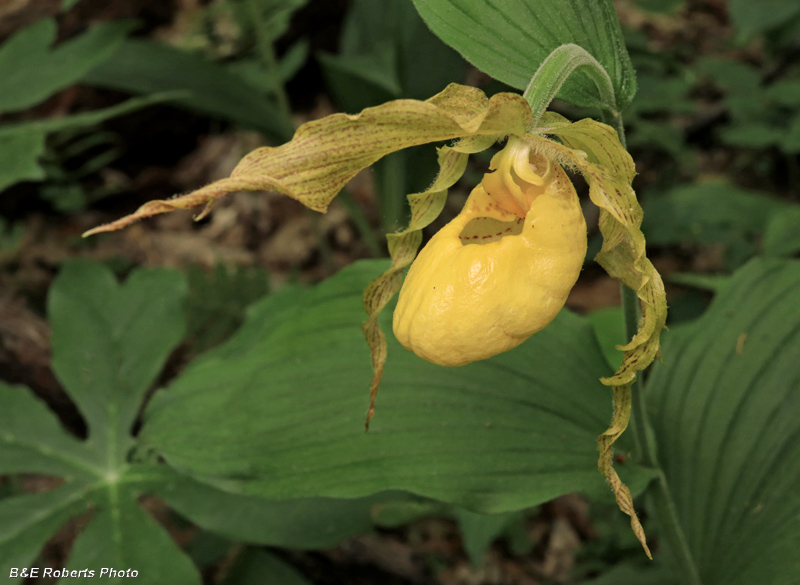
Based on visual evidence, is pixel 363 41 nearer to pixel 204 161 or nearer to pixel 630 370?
pixel 204 161

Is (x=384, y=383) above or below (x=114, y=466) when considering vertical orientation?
above

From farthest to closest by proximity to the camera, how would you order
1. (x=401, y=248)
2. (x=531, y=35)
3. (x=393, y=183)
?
1. (x=393, y=183)
2. (x=401, y=248)
3. (x=531, y=35)

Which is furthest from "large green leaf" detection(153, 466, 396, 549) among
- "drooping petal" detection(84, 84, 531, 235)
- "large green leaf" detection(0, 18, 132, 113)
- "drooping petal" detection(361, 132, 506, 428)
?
"large green leaf" detection(0, 18, 132, 113)

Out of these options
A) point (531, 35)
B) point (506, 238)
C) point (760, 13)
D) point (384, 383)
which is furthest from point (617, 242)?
point (760, 13)

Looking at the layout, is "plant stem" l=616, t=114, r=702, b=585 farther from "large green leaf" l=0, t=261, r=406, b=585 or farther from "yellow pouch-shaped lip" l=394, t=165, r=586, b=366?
"large green leaf" l=0, t=261, r=406, b=585

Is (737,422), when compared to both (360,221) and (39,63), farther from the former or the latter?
(39,63)

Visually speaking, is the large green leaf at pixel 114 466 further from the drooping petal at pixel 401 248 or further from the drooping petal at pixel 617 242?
the drooping petal at pixel 617 242

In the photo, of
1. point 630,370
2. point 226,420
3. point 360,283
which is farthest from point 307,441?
point 630,370

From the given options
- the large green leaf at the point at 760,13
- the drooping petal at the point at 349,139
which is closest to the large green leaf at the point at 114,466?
the drooping petal at the point at 349,139
